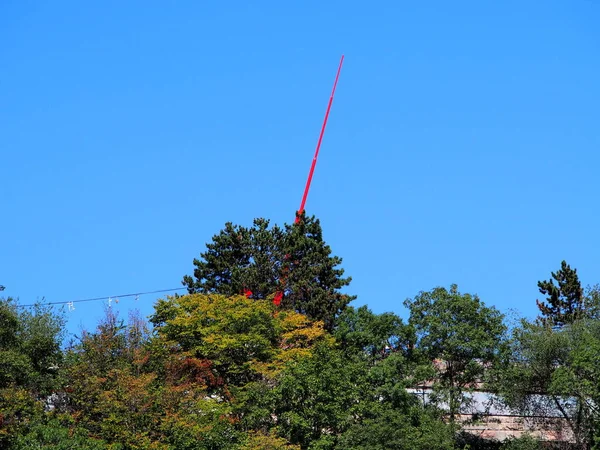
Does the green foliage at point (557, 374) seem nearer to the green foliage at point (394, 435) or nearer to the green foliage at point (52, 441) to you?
the green foliage at point (394, 435)

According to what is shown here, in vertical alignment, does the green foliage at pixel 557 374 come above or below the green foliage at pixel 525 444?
above

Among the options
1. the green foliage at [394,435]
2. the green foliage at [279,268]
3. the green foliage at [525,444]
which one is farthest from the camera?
the green foliage at [279,268]

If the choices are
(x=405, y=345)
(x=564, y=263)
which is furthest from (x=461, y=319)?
(x=564, y=263)

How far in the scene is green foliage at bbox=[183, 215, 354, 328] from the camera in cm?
5166

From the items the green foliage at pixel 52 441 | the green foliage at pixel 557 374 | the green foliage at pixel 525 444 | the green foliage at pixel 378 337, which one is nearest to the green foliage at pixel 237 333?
the green foliage at pixel 378 337

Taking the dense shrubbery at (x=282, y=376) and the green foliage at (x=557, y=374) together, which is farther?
the green foliage at (x=557, y=374)

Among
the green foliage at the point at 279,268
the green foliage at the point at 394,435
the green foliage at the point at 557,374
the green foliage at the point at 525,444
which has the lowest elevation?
the green foliage at the point at 394,435

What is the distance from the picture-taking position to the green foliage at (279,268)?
51.7m

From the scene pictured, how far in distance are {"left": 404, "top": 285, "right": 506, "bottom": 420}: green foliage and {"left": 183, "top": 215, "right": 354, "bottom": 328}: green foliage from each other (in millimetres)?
7820

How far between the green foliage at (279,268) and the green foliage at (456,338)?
308 inches

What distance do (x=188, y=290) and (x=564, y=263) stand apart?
64.8 feet

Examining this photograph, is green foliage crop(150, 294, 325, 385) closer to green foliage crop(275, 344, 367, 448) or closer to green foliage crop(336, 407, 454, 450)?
green foliage crop(275, 344, 367, 448)

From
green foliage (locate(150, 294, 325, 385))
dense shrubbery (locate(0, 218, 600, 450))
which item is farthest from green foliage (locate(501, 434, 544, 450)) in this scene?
green foliage (locate(150, 294, 325, 385))

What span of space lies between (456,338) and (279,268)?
12.2 m
